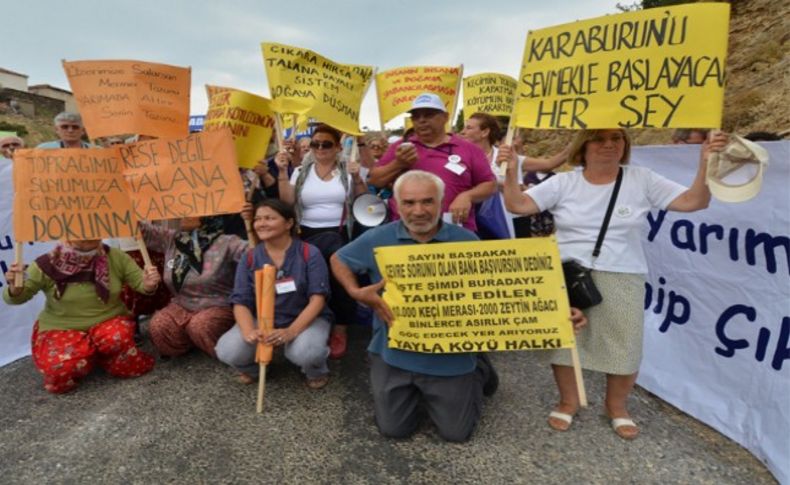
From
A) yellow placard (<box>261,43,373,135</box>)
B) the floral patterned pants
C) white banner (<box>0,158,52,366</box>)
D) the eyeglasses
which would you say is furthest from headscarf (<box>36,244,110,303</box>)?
the eyeglasses

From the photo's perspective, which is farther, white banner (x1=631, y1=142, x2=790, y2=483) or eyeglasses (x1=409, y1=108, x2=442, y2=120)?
eyeglasses (x1=409, y1=108, x2=442, y2=120)

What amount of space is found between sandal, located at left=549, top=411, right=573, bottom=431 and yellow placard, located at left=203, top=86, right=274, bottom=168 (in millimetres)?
3169

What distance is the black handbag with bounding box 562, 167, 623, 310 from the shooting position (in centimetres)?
275

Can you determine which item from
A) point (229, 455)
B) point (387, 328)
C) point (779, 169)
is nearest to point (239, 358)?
point (229, 455)

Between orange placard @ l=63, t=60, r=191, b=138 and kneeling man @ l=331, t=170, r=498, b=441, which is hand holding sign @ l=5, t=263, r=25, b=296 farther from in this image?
kneeling man @ l=331, t=170, r=498, b=441

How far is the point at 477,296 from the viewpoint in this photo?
278 cm

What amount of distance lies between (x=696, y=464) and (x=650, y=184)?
5.36 ft

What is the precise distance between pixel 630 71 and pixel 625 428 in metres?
2.13

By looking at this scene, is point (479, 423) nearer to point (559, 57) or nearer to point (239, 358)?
point (239, 358)

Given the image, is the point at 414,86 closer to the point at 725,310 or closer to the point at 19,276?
the point at 725,310

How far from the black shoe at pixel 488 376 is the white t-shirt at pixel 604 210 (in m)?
0.96

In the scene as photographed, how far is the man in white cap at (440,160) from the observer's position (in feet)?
11.5

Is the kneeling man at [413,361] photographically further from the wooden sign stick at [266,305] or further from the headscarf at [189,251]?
the headscarf at [189,251]

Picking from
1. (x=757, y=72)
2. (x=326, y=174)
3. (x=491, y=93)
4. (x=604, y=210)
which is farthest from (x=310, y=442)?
(x=757, y=72)
